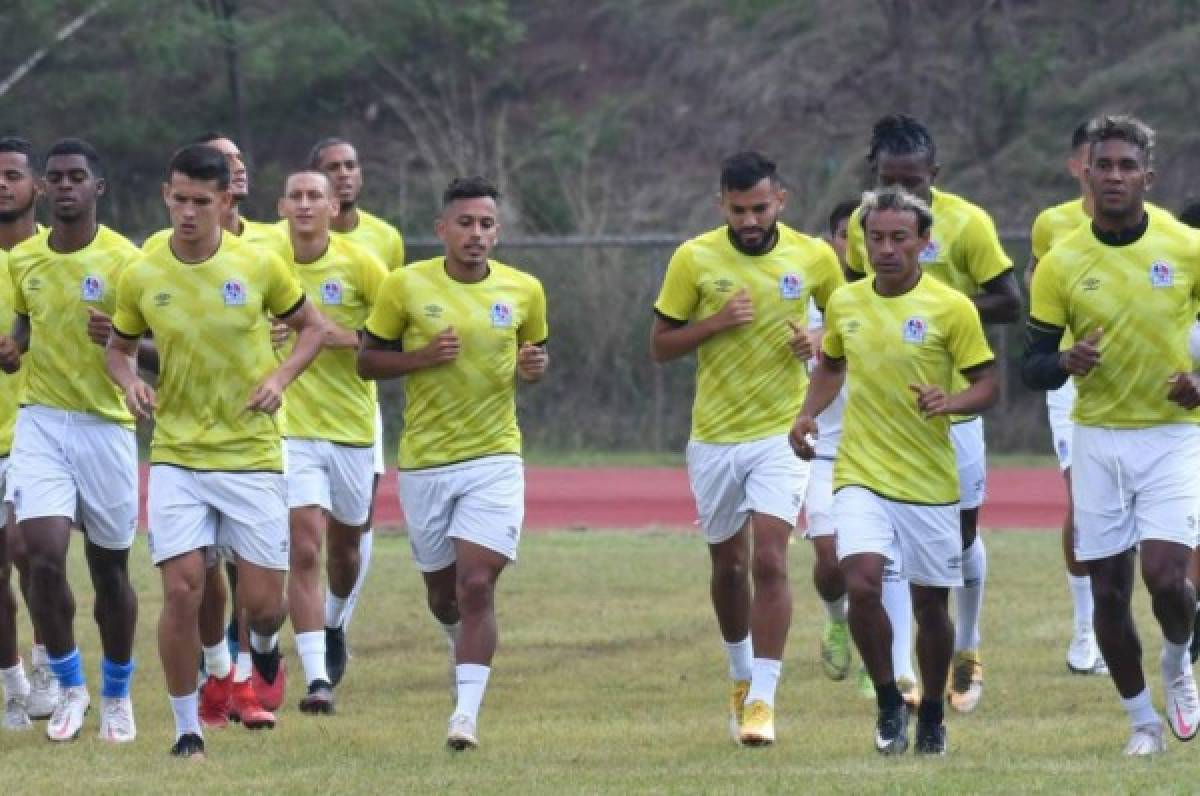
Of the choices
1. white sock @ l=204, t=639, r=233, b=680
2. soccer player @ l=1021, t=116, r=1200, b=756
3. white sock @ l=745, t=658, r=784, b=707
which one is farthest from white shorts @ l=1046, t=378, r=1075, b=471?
white sock @ l=204, t=639, r=233, b=680

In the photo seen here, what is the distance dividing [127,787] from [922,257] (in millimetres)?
4507

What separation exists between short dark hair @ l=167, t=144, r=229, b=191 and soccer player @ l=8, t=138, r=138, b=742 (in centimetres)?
88

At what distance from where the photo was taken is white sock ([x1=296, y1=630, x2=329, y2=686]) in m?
12.5

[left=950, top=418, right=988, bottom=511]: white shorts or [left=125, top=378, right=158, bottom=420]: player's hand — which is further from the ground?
[left=125, top=378, right=158, bottom=420]: player's hand

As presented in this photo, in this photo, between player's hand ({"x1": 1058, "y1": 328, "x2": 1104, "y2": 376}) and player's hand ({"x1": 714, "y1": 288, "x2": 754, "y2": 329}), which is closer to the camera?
player's hand ({"x1": 1058, "y1": 328, "x2": 1104, "y2": 376})

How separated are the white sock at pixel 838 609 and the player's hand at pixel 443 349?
10.6ft

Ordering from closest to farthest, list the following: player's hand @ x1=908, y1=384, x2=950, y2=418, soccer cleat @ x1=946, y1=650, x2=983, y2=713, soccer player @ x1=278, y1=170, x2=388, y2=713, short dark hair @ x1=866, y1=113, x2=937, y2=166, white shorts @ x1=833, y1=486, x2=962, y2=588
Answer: player's hand @ x1=908, y1=384, x2=950, y2=418 → white shorts @ x1=833, y1=486, x2=962, y2=588 → short dark hair @ x1=866, y1=113, x2=937, y2=166 → soccer cleat @ x1=946, y1=650, x2=983, y2=713 → soccer player @ x1=278, y1=170, x2=388, y2=713

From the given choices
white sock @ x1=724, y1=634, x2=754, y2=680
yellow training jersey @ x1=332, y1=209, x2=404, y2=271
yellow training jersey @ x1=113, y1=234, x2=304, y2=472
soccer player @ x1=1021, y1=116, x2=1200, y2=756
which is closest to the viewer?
soccer player @ x1=1021, y1=116, x2=1200, y2=756

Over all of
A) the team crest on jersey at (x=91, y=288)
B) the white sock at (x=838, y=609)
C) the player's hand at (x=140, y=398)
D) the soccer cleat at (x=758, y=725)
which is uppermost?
the team crest on jersey at (x=91, y=288)

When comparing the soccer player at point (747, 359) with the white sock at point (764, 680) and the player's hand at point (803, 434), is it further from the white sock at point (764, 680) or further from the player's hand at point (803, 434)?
the player's hand at point (803, 434)

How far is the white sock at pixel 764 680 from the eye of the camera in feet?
36.1

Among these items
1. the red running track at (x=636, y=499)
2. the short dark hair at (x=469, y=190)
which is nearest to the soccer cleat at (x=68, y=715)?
the short dark hair at (x=469, y=190)

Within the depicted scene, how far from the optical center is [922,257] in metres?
11.9

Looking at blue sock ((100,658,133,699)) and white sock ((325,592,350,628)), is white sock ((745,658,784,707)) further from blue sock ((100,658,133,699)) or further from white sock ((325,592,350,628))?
white sock ((325,592,350,628))
